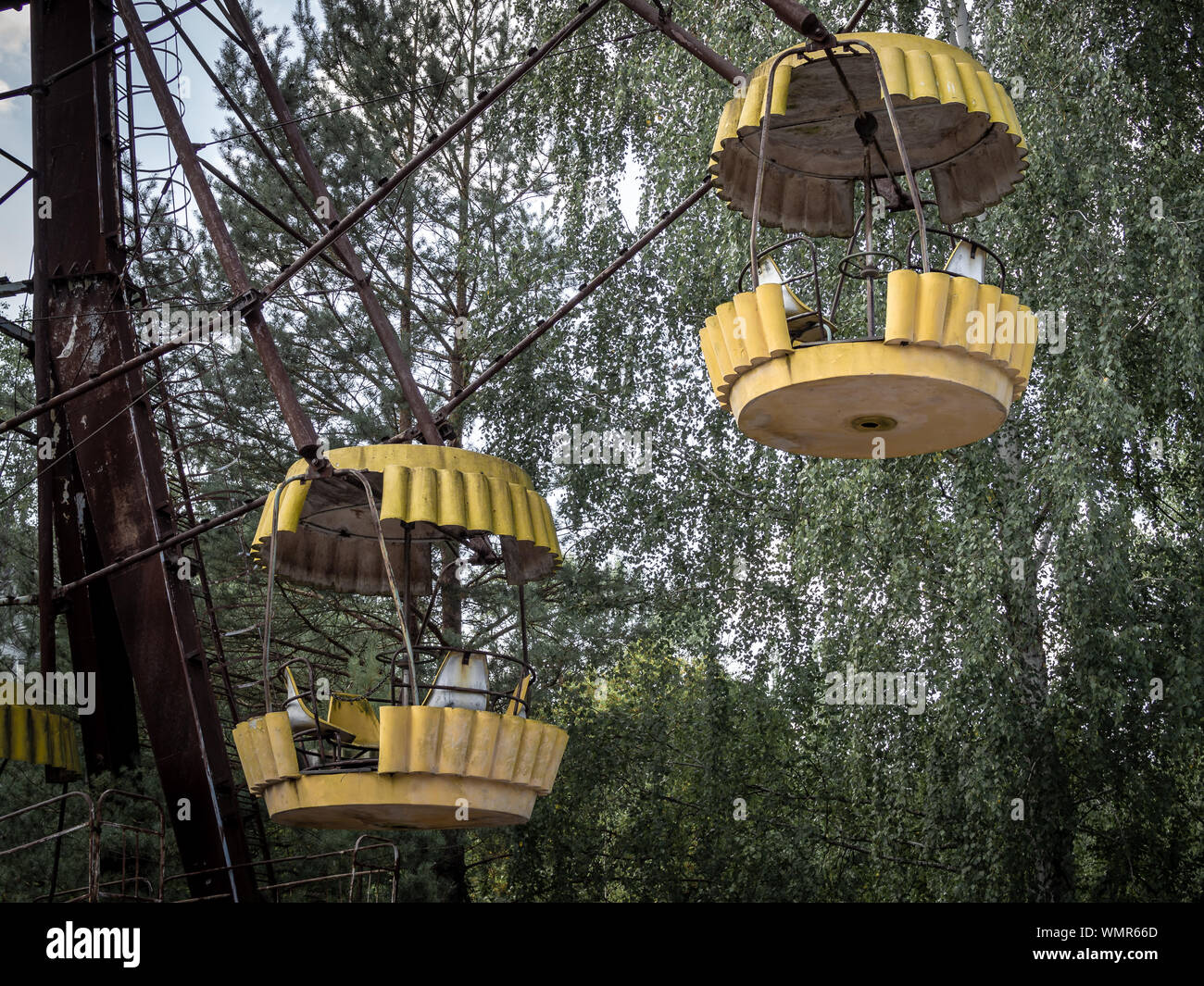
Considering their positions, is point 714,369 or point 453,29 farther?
point 453,29

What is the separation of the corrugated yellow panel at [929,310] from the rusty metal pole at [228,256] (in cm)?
331

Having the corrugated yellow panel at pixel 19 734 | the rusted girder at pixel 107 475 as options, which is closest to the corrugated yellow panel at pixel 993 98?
the rusted girder at pixel 107 475

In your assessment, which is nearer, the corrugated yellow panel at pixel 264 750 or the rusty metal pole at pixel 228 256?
the corrugated yellow panel at pixel 264 750

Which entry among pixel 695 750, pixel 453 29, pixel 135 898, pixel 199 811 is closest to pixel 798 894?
pixel 695 750

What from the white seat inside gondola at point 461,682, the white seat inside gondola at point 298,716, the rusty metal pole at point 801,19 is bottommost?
the white seat inside gondola at point 298,716

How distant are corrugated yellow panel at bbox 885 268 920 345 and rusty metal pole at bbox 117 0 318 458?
10.6ft

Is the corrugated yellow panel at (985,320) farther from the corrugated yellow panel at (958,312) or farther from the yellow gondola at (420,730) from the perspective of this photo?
the yellow gondola at (420,730)

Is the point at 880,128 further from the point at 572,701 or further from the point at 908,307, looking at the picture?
the point at 572,701

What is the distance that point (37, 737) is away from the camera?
33.3 ft

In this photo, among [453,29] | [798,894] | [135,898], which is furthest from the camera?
[453,29]

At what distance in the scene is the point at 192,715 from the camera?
10094 millimetres

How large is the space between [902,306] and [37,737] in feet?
24.1

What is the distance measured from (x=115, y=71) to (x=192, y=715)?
5.37 meters

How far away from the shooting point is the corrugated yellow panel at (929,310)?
5.70m
